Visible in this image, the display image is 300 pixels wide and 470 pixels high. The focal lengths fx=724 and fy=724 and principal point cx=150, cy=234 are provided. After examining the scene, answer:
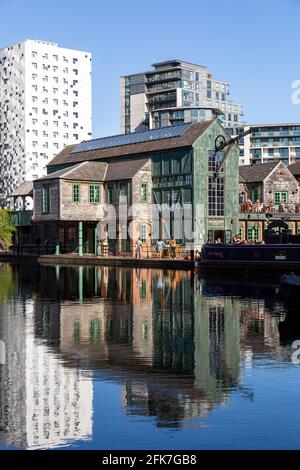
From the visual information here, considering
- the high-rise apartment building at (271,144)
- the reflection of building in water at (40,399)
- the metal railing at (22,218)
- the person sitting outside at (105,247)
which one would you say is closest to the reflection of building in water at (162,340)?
the reflection of building in water at (40,399)

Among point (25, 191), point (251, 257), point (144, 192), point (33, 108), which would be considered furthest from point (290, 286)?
point (33, 108)

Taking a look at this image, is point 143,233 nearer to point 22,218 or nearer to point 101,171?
point 101,171

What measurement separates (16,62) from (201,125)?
309 feet

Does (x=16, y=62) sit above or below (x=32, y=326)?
above

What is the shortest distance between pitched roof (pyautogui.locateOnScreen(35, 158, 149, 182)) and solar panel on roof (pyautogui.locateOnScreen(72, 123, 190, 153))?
9.91 feet

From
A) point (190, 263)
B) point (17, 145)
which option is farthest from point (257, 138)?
point (190, 263)

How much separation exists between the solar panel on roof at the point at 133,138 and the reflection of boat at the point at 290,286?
1729 inches

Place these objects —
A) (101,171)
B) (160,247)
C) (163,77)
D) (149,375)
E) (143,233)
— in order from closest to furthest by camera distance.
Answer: (149,375)
(160,247)
(143,233)
(101,171)
(163,77)

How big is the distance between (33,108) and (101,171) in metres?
84.6

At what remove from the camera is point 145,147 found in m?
71.6

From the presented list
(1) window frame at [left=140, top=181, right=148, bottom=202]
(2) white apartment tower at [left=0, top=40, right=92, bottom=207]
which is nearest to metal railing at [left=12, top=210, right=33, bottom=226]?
(1) window frame at [left=140, top=181, right=148, bottom=202]

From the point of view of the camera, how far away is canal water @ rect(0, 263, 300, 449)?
36.6 ft

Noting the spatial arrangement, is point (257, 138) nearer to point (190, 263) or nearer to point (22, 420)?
point (190, 263)

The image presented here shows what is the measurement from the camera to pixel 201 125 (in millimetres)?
68938
